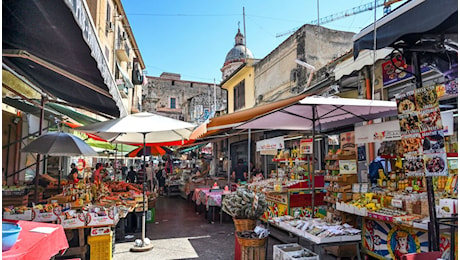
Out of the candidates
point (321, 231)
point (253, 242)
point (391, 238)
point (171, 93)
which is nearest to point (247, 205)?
point (253, 242)

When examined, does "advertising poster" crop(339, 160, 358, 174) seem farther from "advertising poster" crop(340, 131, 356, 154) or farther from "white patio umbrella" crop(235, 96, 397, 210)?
"advertising poster" crop(340, 131, 356, 154)

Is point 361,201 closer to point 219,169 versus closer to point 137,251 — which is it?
point 137,251

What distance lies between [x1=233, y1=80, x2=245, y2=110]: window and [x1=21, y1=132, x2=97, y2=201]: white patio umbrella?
14.0 metres

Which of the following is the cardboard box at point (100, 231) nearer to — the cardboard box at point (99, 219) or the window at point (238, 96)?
the cardboard box at point (99, 219)

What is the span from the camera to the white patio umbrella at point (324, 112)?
4.81m

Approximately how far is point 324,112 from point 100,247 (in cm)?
459

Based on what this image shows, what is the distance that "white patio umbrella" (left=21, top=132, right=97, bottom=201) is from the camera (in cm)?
593

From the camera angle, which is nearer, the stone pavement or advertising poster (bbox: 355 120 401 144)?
advertising poster (bbox: 355 120 401 144)

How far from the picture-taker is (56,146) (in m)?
6.12

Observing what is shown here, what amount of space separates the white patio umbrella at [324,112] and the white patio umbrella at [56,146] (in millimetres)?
3474

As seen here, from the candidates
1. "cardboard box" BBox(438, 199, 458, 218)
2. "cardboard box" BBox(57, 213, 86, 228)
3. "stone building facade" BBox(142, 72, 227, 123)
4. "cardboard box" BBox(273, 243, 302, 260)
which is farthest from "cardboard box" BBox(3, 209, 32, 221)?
"stone building facade" BBox(142, 72, 227, 123)

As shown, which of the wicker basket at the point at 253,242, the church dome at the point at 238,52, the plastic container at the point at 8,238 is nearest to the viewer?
the plastic container at the point at 8,238

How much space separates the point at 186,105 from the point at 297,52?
27.0 meters

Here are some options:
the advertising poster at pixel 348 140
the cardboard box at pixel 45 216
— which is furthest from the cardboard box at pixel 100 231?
the advertising poster at pixel 348 140
